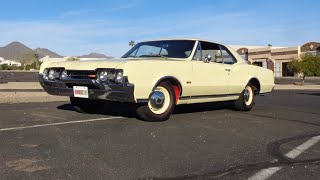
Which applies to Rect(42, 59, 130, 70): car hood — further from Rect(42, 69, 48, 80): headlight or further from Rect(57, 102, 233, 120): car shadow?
Rect(57, 102, 233, 120): car shadow

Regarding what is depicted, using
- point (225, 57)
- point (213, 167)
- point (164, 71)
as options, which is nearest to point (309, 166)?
point (213, 167)

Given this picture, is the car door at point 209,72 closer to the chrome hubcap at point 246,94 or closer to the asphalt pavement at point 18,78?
the chrome hubcap at point 246,94

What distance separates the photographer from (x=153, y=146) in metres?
5.49

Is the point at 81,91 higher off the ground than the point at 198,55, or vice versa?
the point at 198,55

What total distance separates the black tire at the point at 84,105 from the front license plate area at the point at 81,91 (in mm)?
1027

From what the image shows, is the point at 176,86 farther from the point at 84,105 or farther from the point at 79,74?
the point at 84,105

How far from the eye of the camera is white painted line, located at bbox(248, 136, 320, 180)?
4246 mm

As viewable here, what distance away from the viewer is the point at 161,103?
762cm

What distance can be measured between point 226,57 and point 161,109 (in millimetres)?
2624

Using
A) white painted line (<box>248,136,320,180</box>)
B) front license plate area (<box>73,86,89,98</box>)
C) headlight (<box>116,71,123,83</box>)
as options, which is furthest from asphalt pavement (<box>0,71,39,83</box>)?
white painted line (<box>248,136,320,180</box>)

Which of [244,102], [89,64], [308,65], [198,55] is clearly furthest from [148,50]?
[308,65]

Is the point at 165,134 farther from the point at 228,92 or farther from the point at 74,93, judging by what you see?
the point at 228,92

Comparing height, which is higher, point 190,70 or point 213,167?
point 190,70

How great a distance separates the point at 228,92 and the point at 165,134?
10.8ft
